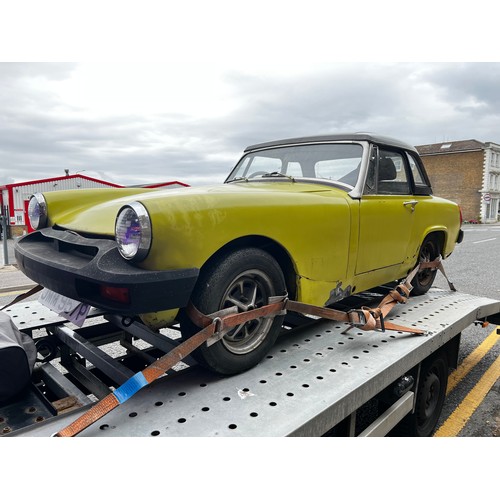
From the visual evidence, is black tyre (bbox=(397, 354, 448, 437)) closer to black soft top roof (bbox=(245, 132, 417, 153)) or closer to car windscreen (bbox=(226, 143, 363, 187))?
car windscreen (bbox=(226, 143, 363, 187))

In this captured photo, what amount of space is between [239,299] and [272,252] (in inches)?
15.3

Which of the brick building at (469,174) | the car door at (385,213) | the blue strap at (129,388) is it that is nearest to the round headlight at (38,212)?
the blue strap at (129,388)

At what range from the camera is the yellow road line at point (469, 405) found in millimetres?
2961

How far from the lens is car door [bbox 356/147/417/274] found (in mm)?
3008

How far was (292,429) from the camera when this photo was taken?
168 centimetres

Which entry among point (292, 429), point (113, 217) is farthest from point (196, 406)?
point (113, 217)

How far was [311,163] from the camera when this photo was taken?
334 cm

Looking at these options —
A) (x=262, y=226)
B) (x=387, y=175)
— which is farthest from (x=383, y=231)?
(x=262, y=226)

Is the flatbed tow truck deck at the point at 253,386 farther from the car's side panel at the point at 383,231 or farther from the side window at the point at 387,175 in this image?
the side window at the point at 387,175

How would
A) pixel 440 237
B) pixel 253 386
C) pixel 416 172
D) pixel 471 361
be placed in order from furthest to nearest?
pixel 440 237 < pixel 471 361 < pixel 416 172 < pixel 253 386

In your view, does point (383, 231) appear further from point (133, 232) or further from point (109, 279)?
point (109, 279)

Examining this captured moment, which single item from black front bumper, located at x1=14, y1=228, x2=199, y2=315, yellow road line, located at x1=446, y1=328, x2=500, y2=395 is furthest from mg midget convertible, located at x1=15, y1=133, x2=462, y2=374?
yellow road line, located at x1=446, y1=328, x2=500, y2=395

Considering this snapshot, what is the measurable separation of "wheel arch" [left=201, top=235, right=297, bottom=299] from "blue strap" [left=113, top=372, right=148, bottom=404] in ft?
2.02

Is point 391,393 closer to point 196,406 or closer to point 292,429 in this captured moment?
point 292,429
